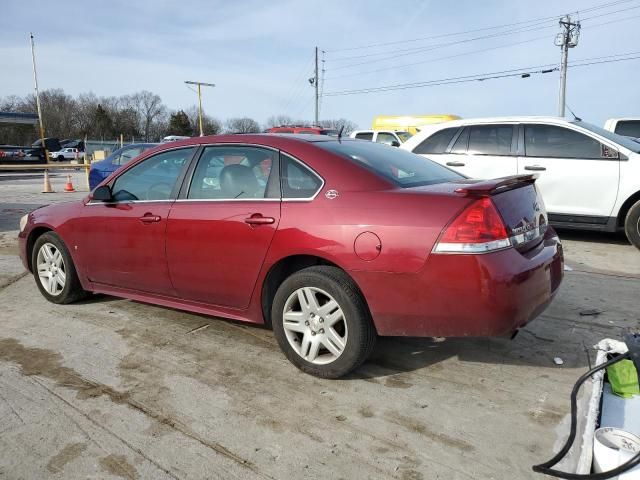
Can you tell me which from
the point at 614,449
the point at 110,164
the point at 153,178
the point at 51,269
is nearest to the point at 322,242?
the point at 614,449

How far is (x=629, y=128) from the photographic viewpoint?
40.7ft

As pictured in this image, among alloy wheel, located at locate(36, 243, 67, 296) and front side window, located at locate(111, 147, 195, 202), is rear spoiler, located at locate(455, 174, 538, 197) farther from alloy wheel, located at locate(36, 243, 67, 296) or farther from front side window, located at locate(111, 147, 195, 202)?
alloy wheel, located at locate(36, 243, 67, 296)

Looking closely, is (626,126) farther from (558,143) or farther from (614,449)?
(614,449)

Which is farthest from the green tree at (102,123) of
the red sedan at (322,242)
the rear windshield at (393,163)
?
the rear windshield at (393,163)

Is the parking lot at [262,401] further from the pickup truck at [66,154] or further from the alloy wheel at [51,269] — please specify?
the pickup truck at [66,154]

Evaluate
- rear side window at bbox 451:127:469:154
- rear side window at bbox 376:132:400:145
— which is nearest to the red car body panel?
rear side window at bbox 451:127:469:154

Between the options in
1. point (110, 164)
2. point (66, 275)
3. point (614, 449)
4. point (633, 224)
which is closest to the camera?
point (614, 449)

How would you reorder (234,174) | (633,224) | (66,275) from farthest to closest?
(633,224) → (66,275) → (234,174)

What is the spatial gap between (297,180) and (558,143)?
5301mm

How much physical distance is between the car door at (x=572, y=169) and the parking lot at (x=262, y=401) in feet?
9.20

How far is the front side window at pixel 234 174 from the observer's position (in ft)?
11.4

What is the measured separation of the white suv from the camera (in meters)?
6.76

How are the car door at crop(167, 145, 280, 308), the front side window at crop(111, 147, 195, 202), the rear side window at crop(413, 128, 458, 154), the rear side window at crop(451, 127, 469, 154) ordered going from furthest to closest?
the rear side window at crop(413, 128, 458, 154) < the rear side window at crop(451, 127, 469, 154) < the front side window at crop(111, 147, 195, 202) < the car door at crop(167, 145, 280, 308)

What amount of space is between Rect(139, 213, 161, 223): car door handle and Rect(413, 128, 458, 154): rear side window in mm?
5332
